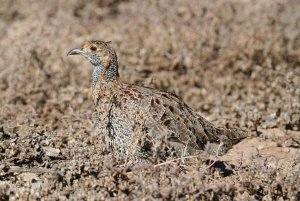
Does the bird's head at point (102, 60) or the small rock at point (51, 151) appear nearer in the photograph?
the small rock at point (51, 151)

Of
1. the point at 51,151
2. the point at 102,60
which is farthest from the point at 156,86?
the point at 51,151

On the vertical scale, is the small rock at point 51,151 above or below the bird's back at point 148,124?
below

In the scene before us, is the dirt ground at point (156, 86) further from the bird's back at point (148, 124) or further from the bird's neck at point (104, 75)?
the bird's neck at point (104, 75)

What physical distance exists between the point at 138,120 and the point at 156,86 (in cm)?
385

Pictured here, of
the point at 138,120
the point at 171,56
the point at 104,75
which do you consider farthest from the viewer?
the point at 171,56

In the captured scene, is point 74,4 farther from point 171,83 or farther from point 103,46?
point 103,46

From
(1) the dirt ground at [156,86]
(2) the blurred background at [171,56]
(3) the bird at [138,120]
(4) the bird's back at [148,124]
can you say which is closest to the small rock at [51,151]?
(1) the dirt ground at [156,86]

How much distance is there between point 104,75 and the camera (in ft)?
23.4

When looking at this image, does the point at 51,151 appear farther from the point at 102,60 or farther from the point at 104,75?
the point at 102,60

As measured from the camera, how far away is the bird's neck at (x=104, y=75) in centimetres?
710

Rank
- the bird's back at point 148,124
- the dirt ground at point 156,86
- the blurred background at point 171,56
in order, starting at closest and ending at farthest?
the dirt ground at point 156,86
the bird's back at point 148,124
the blurred background at point 171,56

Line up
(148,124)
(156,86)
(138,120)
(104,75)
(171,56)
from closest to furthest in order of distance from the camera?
(138,120) < (148,124) < (104,75) < (156,86) < (171,56)

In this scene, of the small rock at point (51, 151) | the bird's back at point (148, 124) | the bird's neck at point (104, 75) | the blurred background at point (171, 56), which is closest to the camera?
the bird's back at point (148, 124)

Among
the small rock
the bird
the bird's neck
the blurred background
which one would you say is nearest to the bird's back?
the bird
